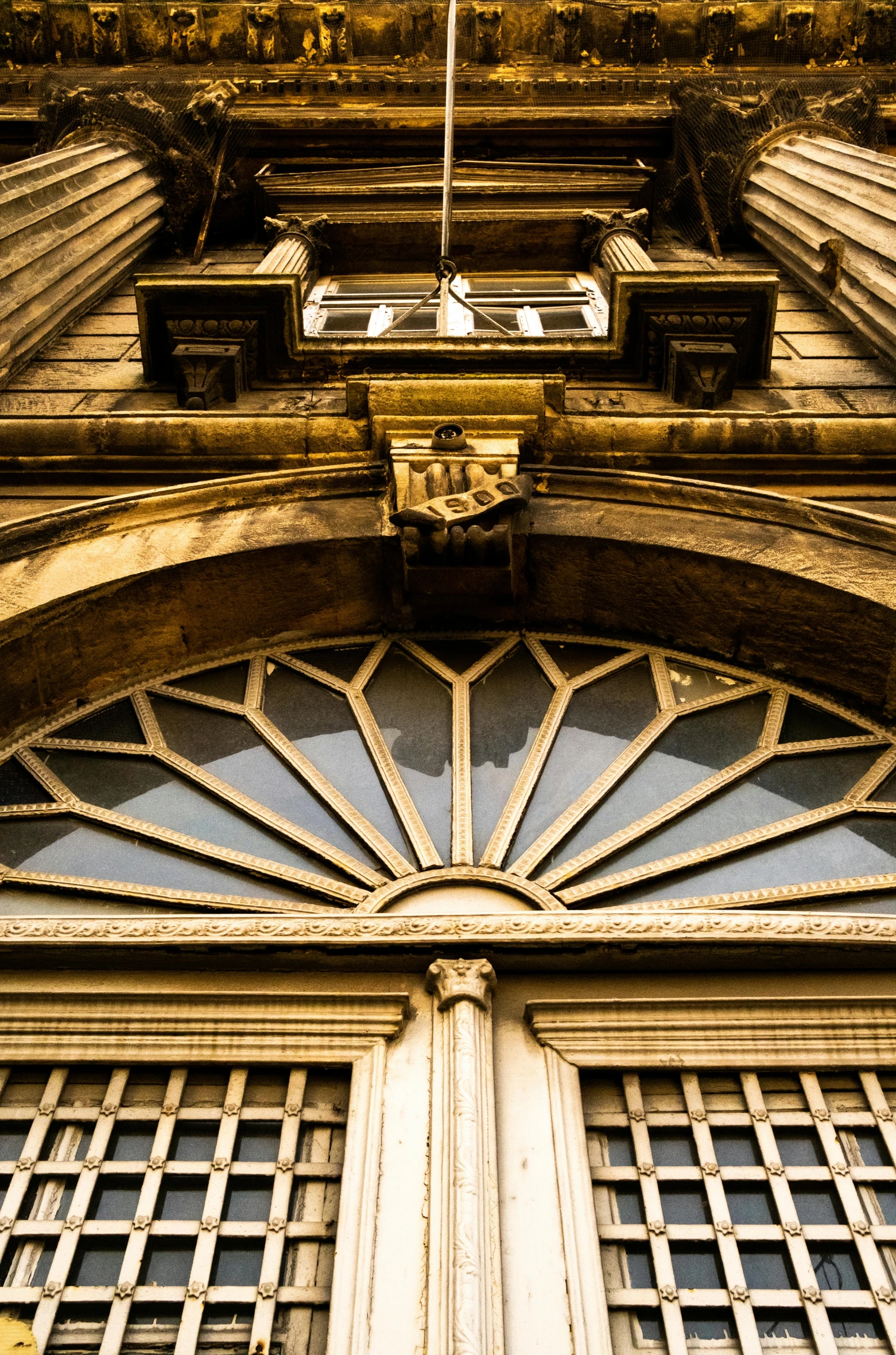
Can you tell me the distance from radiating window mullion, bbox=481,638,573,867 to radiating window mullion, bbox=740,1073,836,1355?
52.6 inches

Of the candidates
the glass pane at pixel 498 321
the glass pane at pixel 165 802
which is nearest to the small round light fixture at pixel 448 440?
the glass pane at pixel 165 802

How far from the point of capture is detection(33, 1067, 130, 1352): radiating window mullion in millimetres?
2984

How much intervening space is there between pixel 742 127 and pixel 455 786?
26.4 ft

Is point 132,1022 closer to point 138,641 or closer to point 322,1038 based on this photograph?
point 322,1038

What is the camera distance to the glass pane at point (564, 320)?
29.2 ft

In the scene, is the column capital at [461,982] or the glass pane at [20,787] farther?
the glass pane at [20,787]

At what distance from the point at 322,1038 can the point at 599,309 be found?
7130 mm

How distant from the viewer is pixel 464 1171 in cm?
311

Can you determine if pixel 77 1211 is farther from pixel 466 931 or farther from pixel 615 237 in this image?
pixel 615 237

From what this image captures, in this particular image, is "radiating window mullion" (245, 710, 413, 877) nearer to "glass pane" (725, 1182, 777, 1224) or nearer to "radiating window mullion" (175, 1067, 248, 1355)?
"radiating window mullion" (175, 1067, 248, 1355)

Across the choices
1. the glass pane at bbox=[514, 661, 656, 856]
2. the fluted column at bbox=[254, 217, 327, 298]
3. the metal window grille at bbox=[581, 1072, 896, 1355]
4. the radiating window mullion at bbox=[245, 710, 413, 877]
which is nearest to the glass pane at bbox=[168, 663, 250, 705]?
the radiating window mullion at bbox=[245, 710, 413, 877]

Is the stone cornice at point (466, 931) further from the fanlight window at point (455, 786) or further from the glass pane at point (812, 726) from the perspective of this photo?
the glass pane at point (812, 726)

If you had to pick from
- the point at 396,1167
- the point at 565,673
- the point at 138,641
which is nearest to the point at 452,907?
the point at 396,1167

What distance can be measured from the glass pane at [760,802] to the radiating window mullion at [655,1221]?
1.10 metres
